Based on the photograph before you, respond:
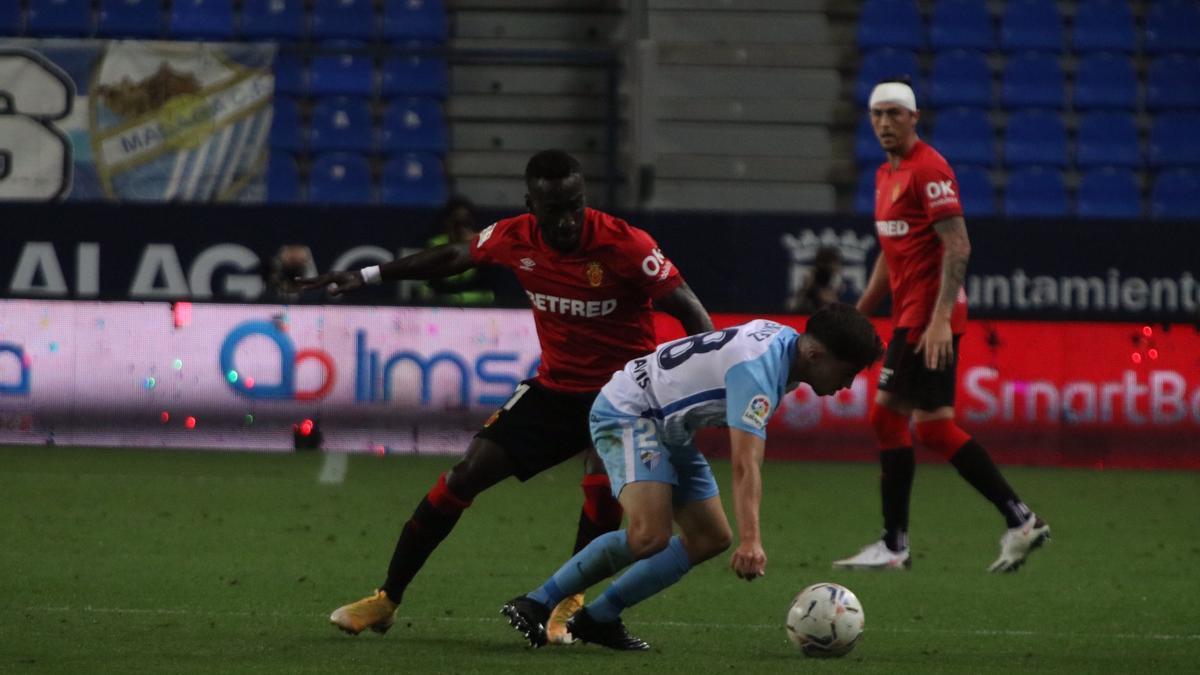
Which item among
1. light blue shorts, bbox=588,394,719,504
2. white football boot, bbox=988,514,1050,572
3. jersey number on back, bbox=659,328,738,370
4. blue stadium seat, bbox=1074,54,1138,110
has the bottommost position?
white football boot, bbox=988,514,1050,572

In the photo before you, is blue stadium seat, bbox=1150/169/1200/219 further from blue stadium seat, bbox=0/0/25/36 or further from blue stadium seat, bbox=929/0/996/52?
blue stadium seat, bbox=0/0/25/36

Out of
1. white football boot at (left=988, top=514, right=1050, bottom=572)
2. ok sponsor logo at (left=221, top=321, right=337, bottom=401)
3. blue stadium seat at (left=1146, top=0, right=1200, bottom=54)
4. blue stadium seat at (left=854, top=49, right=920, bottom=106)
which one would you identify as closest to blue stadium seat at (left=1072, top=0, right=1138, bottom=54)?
blue stadium seat at (left=1146, top=0, right=1200, bottom=54)

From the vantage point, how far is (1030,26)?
17.9 metres

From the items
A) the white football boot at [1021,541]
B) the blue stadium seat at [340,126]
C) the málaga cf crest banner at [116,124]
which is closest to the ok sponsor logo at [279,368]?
the málaga cf crest banner at [116,124]

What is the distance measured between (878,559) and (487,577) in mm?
1709

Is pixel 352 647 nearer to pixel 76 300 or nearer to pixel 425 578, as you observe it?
pixel 425 578

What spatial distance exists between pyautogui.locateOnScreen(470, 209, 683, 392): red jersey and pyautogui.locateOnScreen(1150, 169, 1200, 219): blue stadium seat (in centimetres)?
1147

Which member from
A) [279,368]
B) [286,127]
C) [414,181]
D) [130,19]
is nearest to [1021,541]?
[279,368]

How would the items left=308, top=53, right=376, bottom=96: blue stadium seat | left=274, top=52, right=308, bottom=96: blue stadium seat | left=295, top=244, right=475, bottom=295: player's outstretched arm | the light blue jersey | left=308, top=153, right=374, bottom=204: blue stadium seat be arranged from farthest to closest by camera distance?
left=308, top=53, right=376, bottom=96: blue stadium seat → left=274, top=52, right=308, bottom=96: blue stadium seat → left=308, top=153, right=374, bottom=204: blue stadium seat → left=295, top=244, right=475, bottom=295: player's outstretched arm → the light blue jersey

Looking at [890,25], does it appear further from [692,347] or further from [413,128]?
[692,347]

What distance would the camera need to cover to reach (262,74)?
15.5m

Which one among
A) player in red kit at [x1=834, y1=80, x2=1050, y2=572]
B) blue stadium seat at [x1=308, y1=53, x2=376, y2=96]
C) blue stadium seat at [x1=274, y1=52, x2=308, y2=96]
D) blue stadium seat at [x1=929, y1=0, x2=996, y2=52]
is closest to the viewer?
player in red kit at [x1=834, y1=80, x2=1050, y2=572]

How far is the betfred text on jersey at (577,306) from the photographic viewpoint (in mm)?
6438

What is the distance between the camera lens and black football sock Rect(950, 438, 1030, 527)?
8.11m
